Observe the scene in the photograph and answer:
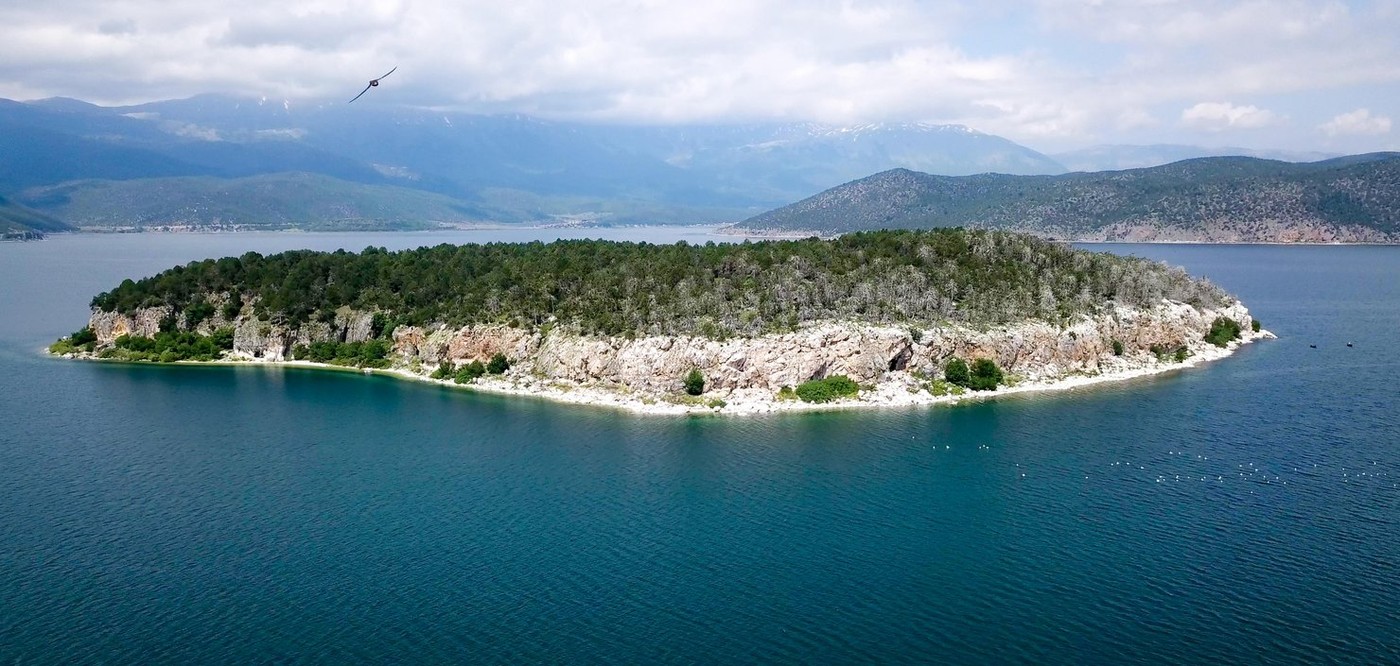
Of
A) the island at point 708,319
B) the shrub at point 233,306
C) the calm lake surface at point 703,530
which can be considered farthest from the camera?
the shrub at point 233,306

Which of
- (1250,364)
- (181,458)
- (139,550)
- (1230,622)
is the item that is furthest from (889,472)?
(1250,364)

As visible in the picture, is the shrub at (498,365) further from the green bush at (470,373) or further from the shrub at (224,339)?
the shrub at (224,339)

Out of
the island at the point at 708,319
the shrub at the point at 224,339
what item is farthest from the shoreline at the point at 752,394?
the shrub at the point at 224,339

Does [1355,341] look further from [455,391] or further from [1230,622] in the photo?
[455,391]

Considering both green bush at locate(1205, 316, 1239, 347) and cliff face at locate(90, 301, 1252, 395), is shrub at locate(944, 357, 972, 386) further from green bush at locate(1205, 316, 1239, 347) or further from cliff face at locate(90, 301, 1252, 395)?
green bush at locate(1205, 316, 1239, 347)

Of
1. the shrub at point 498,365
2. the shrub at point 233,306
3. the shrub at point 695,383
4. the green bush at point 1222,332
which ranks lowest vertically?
the shrub at point 695,383

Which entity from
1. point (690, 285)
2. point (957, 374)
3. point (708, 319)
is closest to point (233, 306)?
point (690, 285)
